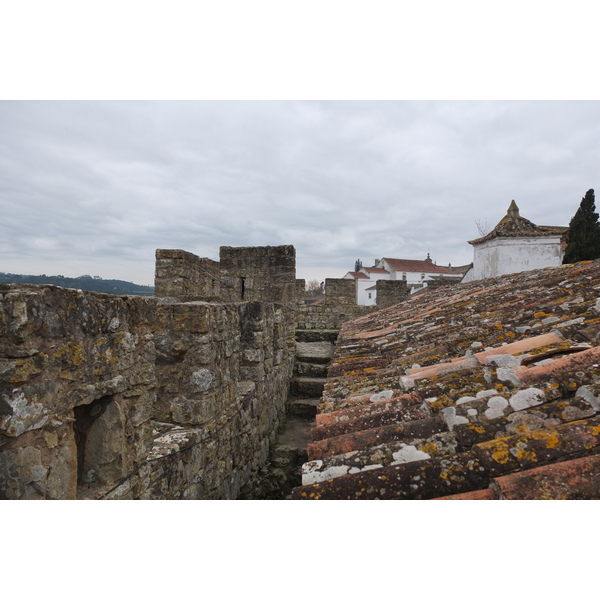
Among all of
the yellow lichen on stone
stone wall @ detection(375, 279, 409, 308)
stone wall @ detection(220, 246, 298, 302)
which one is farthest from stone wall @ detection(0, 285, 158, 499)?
stone wall @ detection(375, 279, 409, 308)

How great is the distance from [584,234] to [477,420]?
60.6ft

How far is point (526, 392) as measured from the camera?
2125 millimetres

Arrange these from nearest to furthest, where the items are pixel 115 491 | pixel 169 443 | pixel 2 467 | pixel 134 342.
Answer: pixel 2 467, pixel 115 491, pixel 134 342, pixel 169 443

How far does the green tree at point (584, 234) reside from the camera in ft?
52.3

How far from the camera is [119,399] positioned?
6.55 feet

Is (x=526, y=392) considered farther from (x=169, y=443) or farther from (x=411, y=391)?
(x=169, y=443)

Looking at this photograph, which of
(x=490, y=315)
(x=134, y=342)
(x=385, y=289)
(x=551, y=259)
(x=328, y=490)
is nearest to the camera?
(x=328, y=490)

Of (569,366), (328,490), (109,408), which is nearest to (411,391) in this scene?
(569,366)

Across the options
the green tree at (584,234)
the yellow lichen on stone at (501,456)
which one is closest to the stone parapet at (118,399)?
the yellow lichen on stone at (501,456)

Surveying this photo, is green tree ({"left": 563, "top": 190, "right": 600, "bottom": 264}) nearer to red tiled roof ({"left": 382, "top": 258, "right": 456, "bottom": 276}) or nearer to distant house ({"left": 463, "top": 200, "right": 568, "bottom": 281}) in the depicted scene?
distant house ({"left": 463, "top": 200, "right": 568, "bottom": 281})

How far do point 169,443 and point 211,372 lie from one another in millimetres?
584

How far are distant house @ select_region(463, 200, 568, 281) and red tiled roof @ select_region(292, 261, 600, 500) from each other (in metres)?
7.16

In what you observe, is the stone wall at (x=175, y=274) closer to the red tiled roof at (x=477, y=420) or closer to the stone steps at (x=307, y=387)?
the stone steps at (x=307, y=387)

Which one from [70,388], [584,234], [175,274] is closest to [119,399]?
[70,388]
